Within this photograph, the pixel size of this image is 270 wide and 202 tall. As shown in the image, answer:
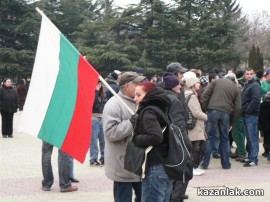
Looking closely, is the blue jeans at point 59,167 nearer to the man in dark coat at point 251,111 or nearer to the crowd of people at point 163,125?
the crowd of people at point 163,125

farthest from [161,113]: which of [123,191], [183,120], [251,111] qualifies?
[251,111]

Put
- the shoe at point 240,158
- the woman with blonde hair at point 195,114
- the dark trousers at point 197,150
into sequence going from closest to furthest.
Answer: the woman with blonde hair at point 195,114
the dark trousers at point 197,150
the shoe at point 240,158

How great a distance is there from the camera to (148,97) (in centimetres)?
487

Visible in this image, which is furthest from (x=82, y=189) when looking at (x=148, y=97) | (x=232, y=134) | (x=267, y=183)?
(x=232, y=134)

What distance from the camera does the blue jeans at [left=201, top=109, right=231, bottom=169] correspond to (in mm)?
9469

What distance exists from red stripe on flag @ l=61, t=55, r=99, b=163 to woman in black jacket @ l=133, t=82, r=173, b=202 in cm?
98

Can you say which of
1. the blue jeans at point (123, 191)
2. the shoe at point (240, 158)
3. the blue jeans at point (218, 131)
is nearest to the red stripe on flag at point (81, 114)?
the blue jeans at point (123, 191)

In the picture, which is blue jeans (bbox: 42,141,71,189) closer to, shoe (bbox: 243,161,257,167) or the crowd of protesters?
the crowd of protesters

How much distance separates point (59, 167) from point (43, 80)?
87.8 inches

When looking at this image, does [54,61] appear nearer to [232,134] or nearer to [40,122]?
[40,122]

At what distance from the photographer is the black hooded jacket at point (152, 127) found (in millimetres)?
4691

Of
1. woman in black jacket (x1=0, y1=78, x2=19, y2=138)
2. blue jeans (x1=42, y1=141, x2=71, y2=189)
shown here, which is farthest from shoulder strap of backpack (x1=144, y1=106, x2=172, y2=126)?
woman in black jacket (x1=0, y1=78, x2=19, y2=138)

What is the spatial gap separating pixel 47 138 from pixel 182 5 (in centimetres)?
3918

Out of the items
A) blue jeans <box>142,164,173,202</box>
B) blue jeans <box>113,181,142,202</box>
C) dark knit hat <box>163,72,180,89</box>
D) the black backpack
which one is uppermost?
dark knit hat <box>163,72,180,89</box>
